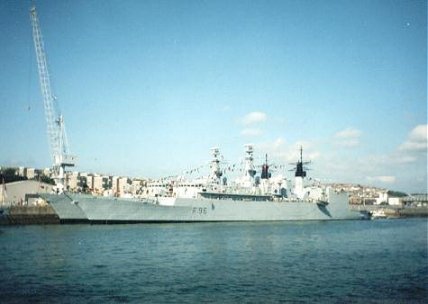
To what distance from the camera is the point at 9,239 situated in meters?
37.9

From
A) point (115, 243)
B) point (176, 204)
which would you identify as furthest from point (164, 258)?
point (176, 204)

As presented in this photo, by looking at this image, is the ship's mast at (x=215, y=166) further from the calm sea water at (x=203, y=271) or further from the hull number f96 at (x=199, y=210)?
the calm sea water at (x=203, y=271)

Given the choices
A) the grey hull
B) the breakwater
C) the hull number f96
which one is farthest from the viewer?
the hull number f96

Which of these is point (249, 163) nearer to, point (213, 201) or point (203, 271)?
point (213, 201)

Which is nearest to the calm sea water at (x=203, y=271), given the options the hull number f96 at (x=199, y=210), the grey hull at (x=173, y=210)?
the grey hull at (x=173, y=210)

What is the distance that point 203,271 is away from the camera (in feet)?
80.6

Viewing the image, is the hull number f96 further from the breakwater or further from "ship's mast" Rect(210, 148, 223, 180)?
the breakwater

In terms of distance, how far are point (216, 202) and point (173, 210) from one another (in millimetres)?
7246

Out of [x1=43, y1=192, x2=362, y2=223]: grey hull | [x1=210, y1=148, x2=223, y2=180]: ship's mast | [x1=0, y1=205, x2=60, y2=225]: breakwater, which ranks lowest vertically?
[x1=0, y1=205, x2=60, y2=225]: breakwater

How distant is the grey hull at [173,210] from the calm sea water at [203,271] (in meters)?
14.3

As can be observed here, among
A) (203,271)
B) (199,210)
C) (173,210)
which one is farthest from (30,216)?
(203,271)

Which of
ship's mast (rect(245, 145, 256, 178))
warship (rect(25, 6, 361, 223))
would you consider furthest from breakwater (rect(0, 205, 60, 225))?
ship's mast (rect(245, 145, 256, 178))

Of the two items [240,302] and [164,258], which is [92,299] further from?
[164,258]

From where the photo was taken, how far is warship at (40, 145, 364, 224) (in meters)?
54.4
